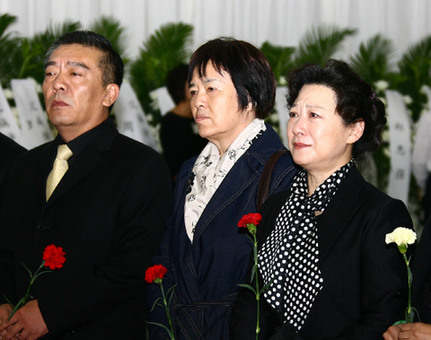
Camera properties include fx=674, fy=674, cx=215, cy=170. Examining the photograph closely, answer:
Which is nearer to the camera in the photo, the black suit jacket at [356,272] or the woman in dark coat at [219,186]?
the black suit jacket at [356,272]

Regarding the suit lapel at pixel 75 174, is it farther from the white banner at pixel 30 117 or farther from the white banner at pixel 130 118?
the white banner at pixel 130 118

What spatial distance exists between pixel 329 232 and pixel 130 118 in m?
3.85

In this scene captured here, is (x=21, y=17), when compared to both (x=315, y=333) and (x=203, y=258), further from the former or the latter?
(x=315, y=333)

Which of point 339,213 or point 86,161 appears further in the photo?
point 86,161

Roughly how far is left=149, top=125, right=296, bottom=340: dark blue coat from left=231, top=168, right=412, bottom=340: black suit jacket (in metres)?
0.29

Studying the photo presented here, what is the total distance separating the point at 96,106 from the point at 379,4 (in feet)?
21.5

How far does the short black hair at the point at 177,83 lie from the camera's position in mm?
5402

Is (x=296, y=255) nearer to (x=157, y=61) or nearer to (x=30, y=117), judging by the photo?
(x=30, y=117)

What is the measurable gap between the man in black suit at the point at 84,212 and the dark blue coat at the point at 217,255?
0.44ft

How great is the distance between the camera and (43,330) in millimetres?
→ 2268

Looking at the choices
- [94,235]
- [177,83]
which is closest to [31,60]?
[177,83]

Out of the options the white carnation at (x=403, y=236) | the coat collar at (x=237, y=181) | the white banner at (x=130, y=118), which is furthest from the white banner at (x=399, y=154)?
the white carnation at (x=403, y=236)

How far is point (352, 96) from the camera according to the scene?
6.95 feet

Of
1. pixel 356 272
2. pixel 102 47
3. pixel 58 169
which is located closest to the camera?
pixel 356 272
